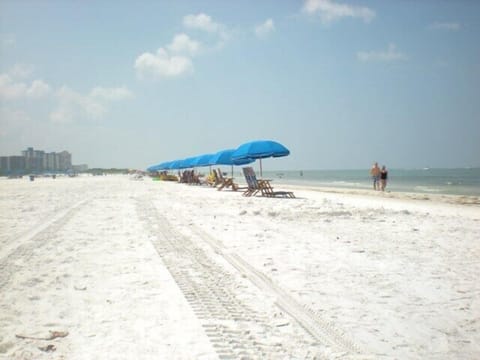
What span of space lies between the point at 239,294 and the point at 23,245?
11.2ft

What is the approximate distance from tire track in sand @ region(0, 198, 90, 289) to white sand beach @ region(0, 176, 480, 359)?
0.02 metres

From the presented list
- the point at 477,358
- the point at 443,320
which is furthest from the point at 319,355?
the point at 443,320

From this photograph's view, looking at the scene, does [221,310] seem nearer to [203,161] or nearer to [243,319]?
[243,319]

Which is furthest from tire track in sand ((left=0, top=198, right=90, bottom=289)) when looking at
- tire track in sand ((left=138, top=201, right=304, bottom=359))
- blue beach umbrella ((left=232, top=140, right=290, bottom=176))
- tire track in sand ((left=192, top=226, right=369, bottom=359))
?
blue beach umbrella ((left=232, top=140, right=290, bottom=176))

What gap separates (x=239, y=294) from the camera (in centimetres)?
305

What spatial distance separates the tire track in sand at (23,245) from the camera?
3814 mm

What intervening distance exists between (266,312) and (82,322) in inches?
49.3

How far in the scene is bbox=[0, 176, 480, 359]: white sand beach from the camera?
2.20 m

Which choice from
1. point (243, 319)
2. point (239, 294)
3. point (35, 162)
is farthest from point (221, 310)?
point (35, 162)

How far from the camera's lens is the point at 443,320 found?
2580 mm

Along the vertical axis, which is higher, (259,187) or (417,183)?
(259,187)

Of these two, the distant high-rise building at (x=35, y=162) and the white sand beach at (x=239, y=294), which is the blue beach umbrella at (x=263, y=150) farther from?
the distant high-rise building at (x=35, y=162)

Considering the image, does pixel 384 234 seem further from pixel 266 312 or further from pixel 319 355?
pixel 319 355

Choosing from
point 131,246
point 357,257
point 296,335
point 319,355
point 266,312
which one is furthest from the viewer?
point 131,246
